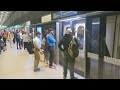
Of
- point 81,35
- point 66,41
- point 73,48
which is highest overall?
point 81,35

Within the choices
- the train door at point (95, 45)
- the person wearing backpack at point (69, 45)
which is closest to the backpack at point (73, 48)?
the person wearing backpack at point (69, 45)

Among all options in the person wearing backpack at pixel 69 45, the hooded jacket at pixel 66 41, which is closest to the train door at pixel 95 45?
the person wearing backpack at pixel 69 45

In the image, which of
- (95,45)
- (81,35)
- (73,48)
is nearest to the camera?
(73,48)

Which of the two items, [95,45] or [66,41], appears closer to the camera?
[66,41]

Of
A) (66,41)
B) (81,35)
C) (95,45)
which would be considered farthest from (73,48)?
(81,35)

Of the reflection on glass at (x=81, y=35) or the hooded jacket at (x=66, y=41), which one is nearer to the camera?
the hooded jacket at (x=66, y=41)

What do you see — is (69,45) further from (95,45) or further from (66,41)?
(95,45)

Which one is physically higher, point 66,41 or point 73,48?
point 66,41

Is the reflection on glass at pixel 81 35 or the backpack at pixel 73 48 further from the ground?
the reflection on glass at pixel 81 35

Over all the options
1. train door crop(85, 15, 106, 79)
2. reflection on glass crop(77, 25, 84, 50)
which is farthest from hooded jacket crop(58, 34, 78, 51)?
reflection on glass crop(77, 25, 84, 50)

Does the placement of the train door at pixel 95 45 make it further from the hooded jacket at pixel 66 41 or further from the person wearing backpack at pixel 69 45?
the hooded jacket at pixel 66 41

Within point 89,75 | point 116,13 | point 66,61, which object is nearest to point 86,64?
point 89,75
